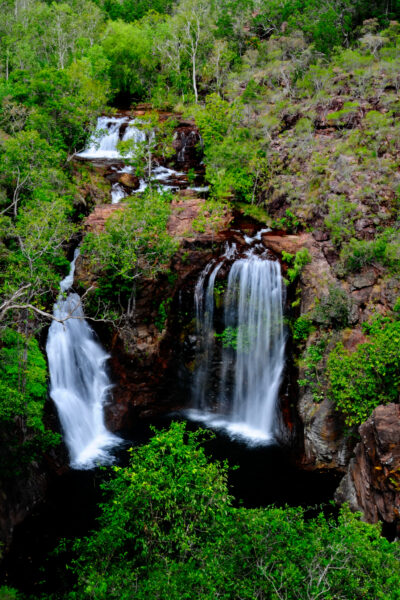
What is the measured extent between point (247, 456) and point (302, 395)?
3.81 meters

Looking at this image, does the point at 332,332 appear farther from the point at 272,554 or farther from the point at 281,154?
the point at 281,154

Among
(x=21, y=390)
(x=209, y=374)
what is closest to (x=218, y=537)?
(x=21, y=390)

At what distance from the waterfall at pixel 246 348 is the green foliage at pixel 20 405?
954 cm

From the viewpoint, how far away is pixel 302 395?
20328mm

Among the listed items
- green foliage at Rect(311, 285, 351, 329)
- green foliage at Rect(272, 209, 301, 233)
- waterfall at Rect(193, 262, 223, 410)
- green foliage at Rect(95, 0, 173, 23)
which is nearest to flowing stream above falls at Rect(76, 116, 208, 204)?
green foliage at Rect(272, 209, 301, 233)

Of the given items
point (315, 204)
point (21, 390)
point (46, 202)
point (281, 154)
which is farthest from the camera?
point (281, 154)

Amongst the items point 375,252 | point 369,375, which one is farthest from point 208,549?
point 375,252

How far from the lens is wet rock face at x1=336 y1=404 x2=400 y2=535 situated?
13852 millimetres

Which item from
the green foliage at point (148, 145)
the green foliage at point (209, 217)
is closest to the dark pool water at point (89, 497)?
the green foliage at point (209, 217)

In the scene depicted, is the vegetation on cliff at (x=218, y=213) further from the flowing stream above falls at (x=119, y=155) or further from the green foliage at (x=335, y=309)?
the flowing stream above falls at (x=119, y=155)

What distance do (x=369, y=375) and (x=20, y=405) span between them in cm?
1274

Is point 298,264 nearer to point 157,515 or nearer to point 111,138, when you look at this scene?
point 157,515

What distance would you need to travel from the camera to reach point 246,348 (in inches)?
916

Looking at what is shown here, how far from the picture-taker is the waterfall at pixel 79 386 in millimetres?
19703
